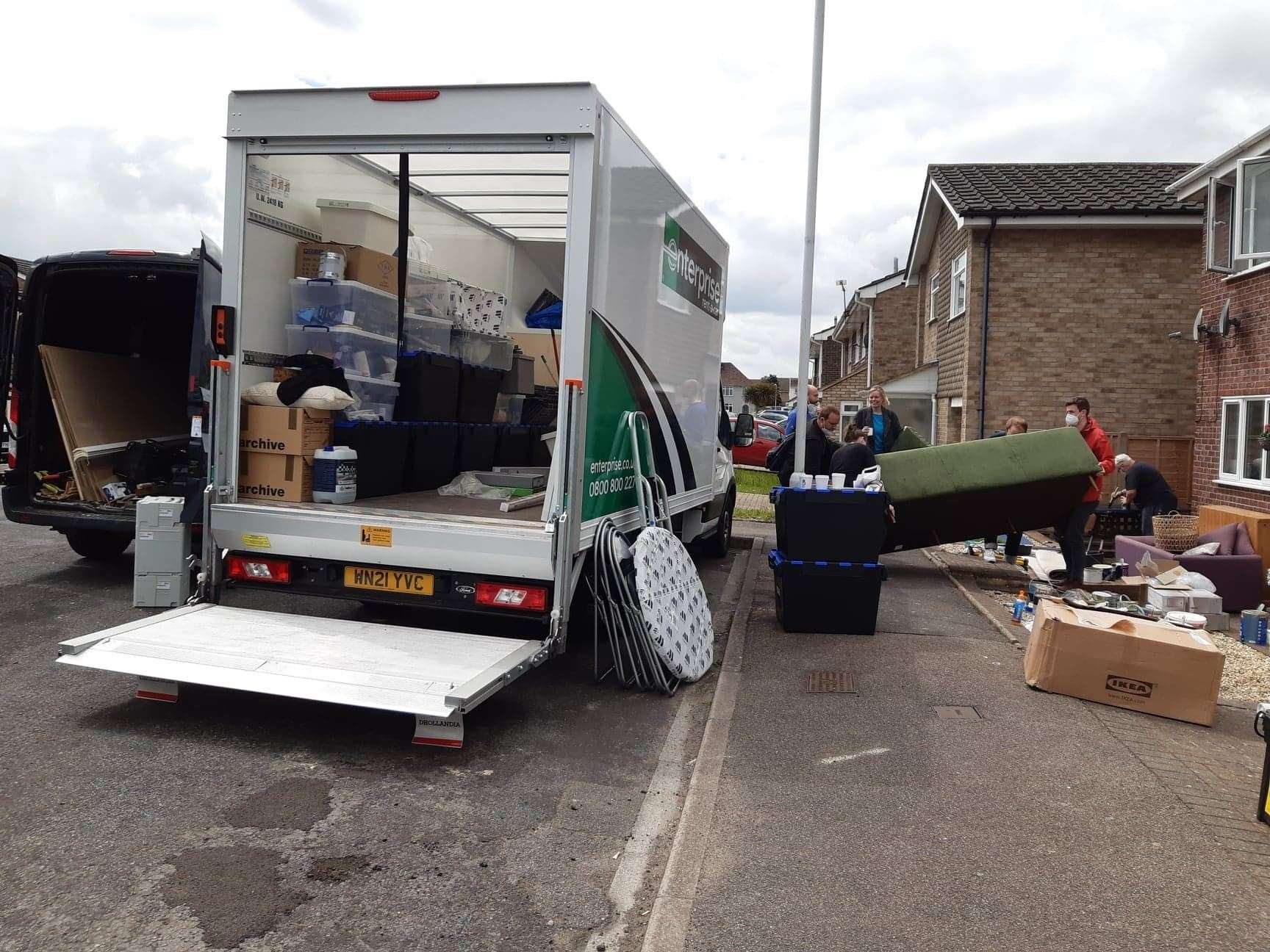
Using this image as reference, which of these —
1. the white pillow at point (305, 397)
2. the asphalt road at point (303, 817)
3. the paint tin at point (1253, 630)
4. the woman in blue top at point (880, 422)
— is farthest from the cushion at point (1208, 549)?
the white pillow at point (305, 397)

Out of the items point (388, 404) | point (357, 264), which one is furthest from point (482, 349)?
point (357, 264)

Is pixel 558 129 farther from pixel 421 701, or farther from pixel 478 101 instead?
pixel 421 701

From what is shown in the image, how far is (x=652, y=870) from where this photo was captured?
12.0 feet

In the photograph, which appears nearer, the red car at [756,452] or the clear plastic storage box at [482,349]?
the clear plastic storage box at [482,349]

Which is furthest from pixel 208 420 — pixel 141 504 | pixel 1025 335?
pixel 1025 335

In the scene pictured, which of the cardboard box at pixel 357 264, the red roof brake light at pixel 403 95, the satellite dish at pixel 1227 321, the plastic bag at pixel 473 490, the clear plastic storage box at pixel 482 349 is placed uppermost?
the satellite dish at pixel 1227 321

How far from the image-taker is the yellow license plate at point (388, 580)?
5.29 meters

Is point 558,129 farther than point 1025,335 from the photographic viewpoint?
No

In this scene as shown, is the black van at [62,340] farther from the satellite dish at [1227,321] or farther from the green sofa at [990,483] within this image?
the satellite dish at [1227,321]

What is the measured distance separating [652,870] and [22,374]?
6762mm

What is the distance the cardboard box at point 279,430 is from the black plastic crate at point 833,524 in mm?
3295

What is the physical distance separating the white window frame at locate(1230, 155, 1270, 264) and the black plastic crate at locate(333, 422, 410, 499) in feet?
31.8

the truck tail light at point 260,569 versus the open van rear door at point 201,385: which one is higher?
the open van rear door at point 201,385

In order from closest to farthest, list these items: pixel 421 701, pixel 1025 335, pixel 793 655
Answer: pixel 421 701 → pixel 793 655 → pixel 1025 335
